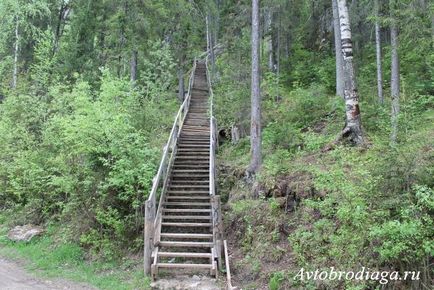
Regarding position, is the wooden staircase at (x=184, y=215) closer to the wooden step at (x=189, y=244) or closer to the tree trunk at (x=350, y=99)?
the wooden step at (x=189, y=244)

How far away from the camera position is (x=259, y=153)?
38.2 ft

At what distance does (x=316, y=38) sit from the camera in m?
23.4

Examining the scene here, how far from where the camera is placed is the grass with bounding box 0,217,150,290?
917 centimetres

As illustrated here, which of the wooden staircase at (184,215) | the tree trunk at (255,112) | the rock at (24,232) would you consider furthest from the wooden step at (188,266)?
the rock at (24,232)

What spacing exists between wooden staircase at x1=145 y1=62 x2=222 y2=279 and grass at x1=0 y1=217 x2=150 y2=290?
2.19 ft

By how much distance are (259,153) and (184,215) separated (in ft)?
9.32

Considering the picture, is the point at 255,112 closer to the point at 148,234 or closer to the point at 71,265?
the point at 148,234

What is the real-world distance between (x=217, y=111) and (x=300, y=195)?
10.3 metres

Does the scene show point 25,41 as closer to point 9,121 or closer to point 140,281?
point 9,121

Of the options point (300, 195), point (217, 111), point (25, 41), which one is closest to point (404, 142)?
point (300, 195)

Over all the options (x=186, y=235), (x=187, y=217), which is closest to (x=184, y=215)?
(x=187, y=217)

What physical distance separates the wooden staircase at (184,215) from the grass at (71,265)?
2.19 ft

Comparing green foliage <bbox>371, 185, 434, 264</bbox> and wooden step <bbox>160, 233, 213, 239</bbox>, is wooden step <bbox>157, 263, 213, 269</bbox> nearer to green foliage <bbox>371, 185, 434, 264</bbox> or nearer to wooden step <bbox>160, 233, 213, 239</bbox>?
wooden step <bbox>160, 233, 213, 239</bbox>

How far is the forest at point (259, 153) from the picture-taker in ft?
21.2
